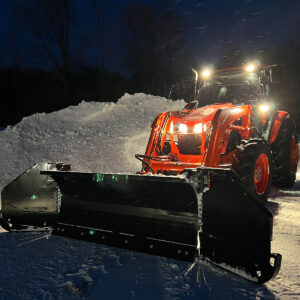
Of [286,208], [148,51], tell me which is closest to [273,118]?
[286,208]

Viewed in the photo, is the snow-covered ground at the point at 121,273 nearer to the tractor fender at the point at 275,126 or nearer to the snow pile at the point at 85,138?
the tractor fender at the point at 275,126

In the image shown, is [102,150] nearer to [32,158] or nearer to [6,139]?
[32,158]

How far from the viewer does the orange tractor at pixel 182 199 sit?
8.23 ft

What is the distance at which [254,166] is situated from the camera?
4.20 meters

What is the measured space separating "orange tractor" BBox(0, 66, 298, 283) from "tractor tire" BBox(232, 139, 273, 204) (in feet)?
0.05

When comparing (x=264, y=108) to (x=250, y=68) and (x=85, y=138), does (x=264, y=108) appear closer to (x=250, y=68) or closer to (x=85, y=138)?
(x=250, y=68)

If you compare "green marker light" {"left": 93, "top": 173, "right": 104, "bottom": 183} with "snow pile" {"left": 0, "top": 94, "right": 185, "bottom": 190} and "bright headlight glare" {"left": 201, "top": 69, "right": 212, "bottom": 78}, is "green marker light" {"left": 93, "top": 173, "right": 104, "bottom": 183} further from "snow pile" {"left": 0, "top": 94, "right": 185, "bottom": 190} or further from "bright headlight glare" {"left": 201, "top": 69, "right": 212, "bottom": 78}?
"snow pile" {"left": 0, "top": 94, "right": 185, "bottom": 190}

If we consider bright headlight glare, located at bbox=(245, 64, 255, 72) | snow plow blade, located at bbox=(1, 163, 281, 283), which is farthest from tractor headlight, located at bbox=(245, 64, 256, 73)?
snow plow blade, located at bbox=(1, 163, 281, 283)

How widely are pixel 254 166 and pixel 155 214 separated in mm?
1805

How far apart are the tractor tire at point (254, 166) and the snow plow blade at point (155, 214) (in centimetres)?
123

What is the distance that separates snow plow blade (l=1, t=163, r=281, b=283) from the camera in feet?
8.08

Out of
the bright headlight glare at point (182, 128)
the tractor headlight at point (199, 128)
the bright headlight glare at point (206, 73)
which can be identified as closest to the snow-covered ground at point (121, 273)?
the tractor headlight at point (199, 128)

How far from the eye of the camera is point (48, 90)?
25547 millimetres

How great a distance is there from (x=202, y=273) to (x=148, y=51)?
23.6m
